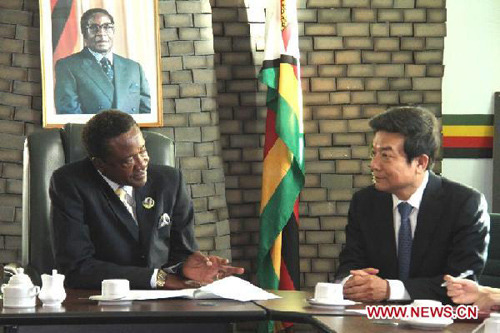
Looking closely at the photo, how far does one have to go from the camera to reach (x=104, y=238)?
11.8 feet

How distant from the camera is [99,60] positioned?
16.7 feet

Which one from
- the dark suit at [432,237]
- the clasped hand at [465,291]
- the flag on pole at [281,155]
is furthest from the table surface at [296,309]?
the flag on pole at [281,155]

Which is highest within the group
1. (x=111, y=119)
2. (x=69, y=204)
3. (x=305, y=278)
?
(x=111, y=119)

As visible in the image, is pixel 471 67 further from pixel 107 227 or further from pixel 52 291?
pixel 52 291

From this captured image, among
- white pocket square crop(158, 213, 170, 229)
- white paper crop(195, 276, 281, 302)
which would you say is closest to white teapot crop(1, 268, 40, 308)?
white paper crop(195, 276, 281, 302)

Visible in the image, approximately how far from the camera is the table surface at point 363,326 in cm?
243

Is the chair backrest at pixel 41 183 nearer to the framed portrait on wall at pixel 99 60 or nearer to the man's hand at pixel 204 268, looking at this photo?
the man's hand at pixel 204 268

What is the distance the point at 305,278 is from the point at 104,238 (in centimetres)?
206

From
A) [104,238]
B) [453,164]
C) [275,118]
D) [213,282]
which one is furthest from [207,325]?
[453,164]

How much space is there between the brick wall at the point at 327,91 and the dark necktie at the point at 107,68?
623mm

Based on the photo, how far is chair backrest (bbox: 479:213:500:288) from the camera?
136 inches

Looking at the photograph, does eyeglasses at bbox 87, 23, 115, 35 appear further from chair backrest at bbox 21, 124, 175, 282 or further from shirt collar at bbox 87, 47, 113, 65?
chair backrest at bbox 21, 124, 175, 282

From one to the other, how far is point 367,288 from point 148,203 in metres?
0.97

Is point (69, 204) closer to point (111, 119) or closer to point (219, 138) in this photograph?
point (111, 119)
